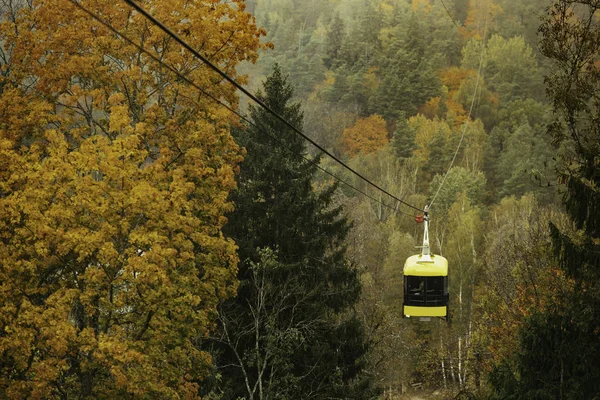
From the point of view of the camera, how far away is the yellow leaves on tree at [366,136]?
258 ft

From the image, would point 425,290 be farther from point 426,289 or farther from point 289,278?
point 289,278

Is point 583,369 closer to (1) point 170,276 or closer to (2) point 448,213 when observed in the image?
(1) point 170,276

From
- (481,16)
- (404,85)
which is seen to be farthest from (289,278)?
(481,16)

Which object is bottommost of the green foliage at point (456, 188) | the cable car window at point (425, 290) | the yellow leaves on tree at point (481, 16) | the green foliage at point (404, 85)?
the cable car window at point (425, 290)

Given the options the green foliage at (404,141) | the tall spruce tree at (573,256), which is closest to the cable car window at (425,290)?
the tall spruce tree at (573,256)

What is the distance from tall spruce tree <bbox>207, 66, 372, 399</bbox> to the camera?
22703 millimetres

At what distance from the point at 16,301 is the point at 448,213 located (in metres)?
47.0

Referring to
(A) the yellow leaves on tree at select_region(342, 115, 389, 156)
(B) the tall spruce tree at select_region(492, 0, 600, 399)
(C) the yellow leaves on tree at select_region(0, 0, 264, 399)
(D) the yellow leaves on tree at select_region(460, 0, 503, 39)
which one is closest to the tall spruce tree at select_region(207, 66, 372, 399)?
(C) the yellow leaves on tree at select_region(0, 0, 264, 399)

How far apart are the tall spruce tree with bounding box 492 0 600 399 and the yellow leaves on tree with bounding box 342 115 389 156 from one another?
64092 millimetres

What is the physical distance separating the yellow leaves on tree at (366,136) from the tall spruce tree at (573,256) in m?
64.1

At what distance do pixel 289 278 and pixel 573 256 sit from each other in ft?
35.2

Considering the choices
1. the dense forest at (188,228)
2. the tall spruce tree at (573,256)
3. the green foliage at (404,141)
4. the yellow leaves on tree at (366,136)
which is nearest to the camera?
the tall spruce tree at (573,256)

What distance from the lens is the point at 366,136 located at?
79812 millimetres

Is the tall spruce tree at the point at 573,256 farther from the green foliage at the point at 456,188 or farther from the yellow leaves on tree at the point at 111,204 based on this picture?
the green foliage at the point at 456,188
